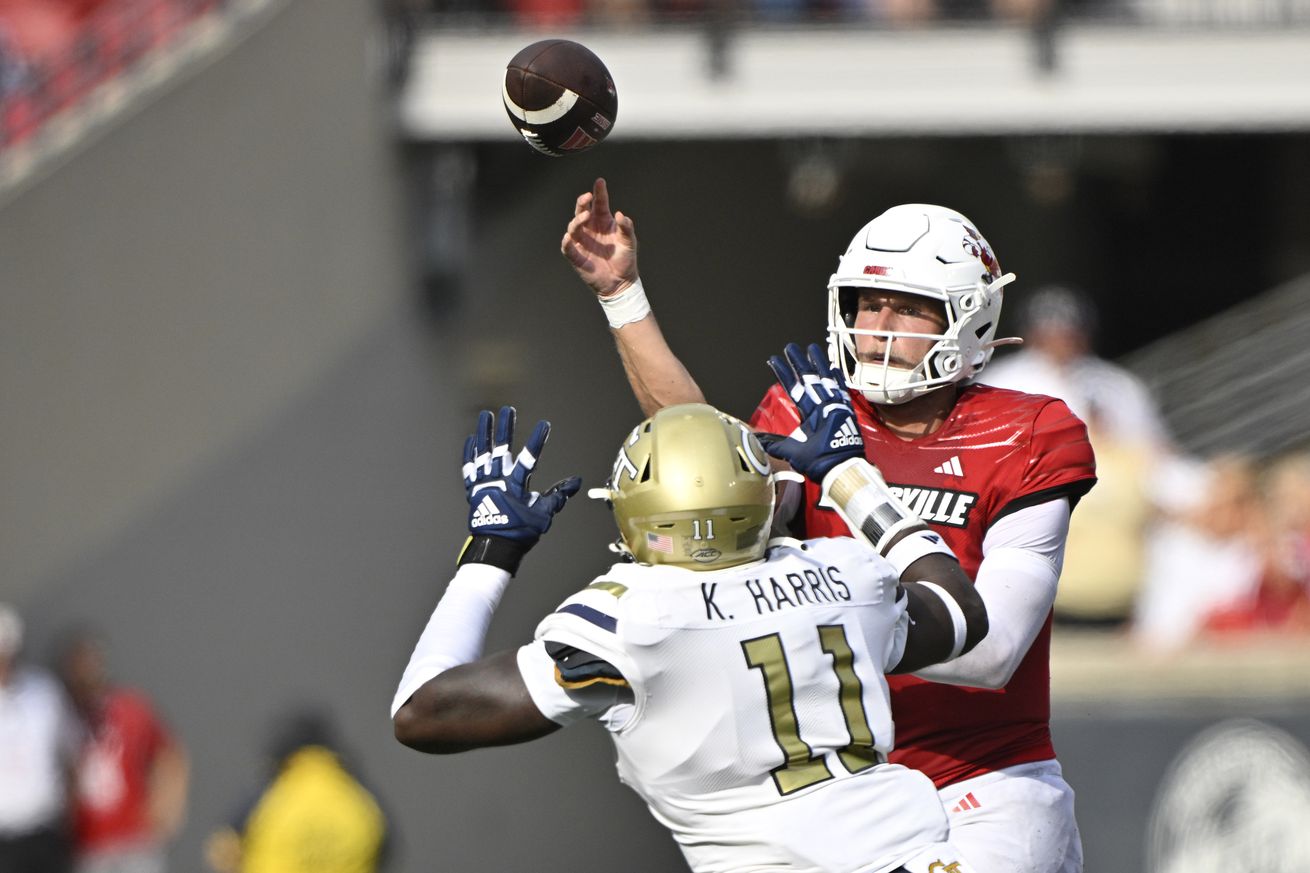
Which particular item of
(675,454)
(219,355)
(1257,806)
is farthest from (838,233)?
(675,454)

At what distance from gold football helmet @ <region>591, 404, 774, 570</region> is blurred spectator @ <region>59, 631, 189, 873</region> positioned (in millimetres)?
8045

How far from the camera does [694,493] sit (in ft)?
10.6

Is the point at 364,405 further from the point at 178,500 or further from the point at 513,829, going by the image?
the point at 513,829

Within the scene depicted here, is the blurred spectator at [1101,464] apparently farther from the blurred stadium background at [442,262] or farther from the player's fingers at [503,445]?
the player's fingers at [503,445]

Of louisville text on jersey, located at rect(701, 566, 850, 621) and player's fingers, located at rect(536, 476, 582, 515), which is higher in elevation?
player's fingers, located at rect(536, 476, 582, 515)

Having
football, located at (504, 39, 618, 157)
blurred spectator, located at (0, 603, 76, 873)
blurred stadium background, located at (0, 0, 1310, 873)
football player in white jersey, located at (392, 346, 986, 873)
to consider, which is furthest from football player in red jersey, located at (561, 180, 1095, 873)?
blurred spectator, located at (0, 603, 76, 873)

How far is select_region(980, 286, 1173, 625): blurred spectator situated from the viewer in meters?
8.51

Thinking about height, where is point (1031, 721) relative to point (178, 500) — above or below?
below

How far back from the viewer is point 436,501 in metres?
12.5

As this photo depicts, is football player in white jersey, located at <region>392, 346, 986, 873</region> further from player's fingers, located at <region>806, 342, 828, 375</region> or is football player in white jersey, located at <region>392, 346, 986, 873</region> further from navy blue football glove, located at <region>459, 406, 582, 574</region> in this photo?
player's fingers, located at <region>806, 342, 828, 375</region>

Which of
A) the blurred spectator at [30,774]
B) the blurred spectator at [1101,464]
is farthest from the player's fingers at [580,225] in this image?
the blurred spectator at [30,774]

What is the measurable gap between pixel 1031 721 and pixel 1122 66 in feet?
27.2

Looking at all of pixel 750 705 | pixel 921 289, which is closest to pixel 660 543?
pixel 750 705

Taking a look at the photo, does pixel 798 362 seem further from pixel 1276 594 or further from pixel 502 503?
pixel 1276 594
